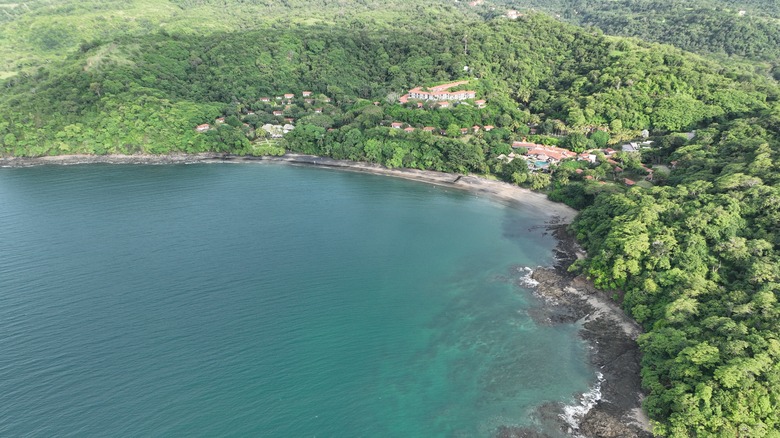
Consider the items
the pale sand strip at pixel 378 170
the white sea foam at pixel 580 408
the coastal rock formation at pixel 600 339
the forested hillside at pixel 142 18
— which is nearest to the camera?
the coastal rock formation at pixel 600 339

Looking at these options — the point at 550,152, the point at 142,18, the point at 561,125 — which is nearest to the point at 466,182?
the point at 550,152

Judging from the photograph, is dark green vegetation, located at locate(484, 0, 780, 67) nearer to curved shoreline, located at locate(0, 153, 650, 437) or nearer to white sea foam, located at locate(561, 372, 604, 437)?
curved shoreline, located at locate(0, 153, 650, 437)

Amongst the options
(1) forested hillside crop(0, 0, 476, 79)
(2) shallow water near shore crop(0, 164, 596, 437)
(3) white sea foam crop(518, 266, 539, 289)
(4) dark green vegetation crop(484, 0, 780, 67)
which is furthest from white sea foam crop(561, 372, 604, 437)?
(1) forested hillside crop(0, 0, 476, 79)

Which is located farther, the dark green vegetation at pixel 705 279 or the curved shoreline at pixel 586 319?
the curved shoreline at pixel 586 319

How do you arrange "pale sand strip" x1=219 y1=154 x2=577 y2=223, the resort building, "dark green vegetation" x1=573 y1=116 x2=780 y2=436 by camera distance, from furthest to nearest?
the resort building
"pale sand strip" x1=219 y1=154 x2=577 y2=223
"dark green vegetation" x1=573 y1=116 x2=780 y2=436

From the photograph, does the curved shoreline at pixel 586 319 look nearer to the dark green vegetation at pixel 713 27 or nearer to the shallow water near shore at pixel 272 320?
the shallow water near shore at pixel 272 320

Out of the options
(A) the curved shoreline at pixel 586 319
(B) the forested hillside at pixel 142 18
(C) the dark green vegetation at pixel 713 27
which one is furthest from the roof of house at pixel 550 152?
(B) the forested hillside at pixel 142 18

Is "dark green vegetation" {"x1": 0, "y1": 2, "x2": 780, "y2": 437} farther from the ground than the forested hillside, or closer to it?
closer to it
